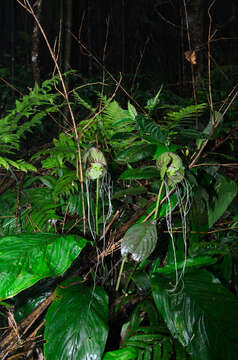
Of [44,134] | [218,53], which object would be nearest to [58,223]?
[44,134]

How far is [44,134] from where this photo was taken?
3.74 meters

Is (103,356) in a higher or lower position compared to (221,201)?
lower

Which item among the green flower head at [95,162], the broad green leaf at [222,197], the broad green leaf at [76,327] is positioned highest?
the green flower head at [95,162]

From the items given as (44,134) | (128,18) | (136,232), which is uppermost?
(128,18)

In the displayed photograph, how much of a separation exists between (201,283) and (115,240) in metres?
0.33

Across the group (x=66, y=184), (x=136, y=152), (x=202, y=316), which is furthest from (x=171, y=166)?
(x=66, y=184)

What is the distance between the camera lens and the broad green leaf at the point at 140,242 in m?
0.74

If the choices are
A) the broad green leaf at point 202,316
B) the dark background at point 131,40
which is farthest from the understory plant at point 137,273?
the dark background at point 131,40

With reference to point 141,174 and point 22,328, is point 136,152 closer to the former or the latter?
point 141,174

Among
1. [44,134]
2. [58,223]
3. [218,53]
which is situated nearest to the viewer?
[58,223]

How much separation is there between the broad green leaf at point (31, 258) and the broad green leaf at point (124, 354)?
0.27 metres

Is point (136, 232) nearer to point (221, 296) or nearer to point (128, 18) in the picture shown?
point (221, 296)

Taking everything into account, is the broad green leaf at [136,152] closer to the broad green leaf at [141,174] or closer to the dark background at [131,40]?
the broad green leaf at [141,174]

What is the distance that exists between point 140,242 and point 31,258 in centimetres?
30
